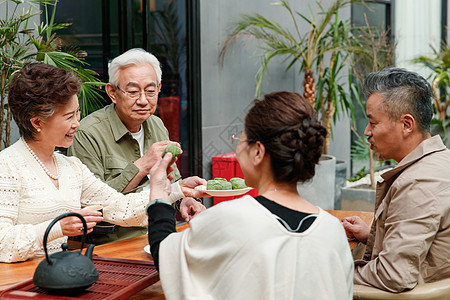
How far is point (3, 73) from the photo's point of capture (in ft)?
10.3

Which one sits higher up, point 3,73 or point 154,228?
point 3,73

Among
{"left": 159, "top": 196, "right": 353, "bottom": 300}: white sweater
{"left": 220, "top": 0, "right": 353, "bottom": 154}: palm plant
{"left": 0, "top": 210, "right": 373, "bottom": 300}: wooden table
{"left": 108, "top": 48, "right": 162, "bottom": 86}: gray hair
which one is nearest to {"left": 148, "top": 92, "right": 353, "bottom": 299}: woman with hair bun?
{"left": 159, "top": 196, "right": 353, "bottom": 300}: white sweater

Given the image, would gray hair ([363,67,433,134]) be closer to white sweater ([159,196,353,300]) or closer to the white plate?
the white plate

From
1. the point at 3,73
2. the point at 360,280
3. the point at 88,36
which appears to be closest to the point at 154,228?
the point at 360,280

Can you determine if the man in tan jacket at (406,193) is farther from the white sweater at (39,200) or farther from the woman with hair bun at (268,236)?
the white sweater at (39,200)

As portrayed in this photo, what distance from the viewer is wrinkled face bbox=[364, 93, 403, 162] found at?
95.1 inches

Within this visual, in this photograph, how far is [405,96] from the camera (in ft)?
7.86

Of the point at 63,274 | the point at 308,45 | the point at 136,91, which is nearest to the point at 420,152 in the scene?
the point at 63,274

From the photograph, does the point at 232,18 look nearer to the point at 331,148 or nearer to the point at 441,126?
the point at 331,148

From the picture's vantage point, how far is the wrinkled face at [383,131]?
2.42 meters

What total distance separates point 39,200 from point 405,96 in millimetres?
1465

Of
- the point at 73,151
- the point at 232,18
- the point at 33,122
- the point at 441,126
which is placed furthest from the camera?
the point at 441,126

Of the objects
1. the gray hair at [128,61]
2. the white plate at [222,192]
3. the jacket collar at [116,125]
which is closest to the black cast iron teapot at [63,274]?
the white plate at [222,192]

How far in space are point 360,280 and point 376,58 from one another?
14.8ft
